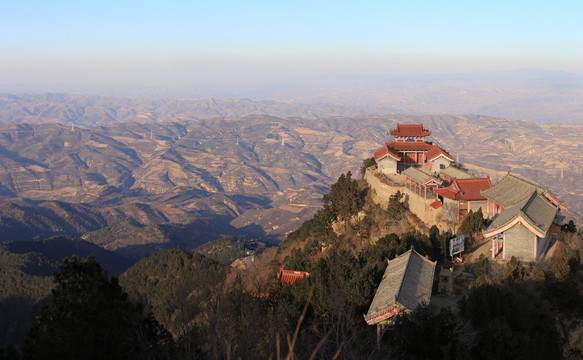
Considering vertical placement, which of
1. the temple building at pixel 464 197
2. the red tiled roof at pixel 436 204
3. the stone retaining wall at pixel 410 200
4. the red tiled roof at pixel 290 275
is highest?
the temple building at pixel 464 197

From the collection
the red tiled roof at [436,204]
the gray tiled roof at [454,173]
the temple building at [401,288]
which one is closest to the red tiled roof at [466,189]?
the red tiled roof at [436,204]

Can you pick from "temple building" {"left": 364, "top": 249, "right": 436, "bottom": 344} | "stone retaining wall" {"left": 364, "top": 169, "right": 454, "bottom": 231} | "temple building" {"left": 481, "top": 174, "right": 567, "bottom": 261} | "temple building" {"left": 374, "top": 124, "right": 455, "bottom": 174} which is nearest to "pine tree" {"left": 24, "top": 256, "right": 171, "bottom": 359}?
"temple building" {"left": 364, "top": 249, "right": 436, "bottom": 344}

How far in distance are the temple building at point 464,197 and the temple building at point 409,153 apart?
9821 mm

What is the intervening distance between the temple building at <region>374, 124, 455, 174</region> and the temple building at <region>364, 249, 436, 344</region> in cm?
1987

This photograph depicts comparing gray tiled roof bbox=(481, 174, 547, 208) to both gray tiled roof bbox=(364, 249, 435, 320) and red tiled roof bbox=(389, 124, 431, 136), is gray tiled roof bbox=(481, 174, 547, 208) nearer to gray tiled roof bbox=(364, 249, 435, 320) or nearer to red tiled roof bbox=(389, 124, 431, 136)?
gray tiled roof bbox=(364, 249, 435, 320)

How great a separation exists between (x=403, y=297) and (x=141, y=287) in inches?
1479

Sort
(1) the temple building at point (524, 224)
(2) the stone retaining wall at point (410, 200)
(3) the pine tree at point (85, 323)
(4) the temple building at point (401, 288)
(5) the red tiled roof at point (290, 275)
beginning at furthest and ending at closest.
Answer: (2) the stone retaining wall at point (410, 200), (5) the red tiled roof at point (290, 275), (1) the temple building at point (524, 224), (4) the temple building at point (401, 288), (3) the pine tree at point (85, 323)

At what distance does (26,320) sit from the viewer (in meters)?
27.3

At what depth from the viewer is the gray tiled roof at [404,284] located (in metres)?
19.6

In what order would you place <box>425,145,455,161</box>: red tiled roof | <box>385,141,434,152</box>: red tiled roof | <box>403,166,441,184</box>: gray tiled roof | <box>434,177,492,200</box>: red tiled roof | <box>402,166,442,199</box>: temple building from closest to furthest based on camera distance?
1. <box>434,177,492,200</box>: red tiled roof
2. <box>402,166,442,199</box>: temple building
3. <box>403,166,441,184</box>: gray tiled roof
4. <box>425,145,455,161</box>: red tiled roof
5. <box>385,141,434,152</box>: red tiled roof

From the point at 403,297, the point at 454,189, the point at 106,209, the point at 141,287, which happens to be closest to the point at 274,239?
the point at 106,209

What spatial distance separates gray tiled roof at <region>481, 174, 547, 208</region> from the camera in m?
28.3

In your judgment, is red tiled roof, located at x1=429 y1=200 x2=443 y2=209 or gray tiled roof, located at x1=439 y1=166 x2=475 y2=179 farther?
gray tiled roof, located at x1=439 y1=166 x2=475 y2=179

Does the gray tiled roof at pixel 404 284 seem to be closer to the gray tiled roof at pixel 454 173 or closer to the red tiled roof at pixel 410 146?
the gray tiled roof at pixel 454 173
